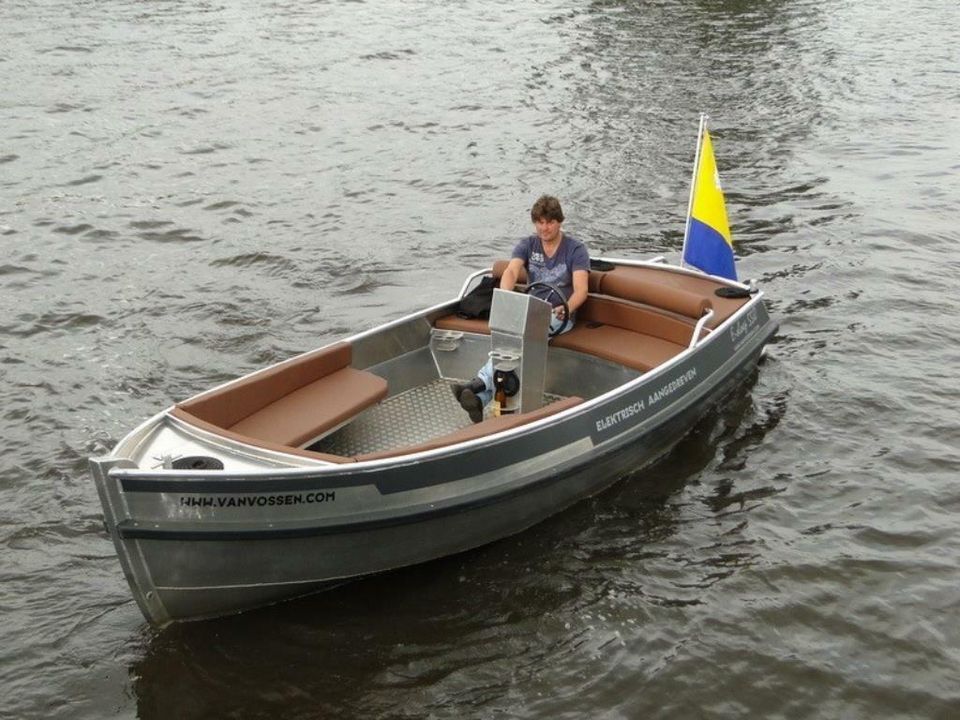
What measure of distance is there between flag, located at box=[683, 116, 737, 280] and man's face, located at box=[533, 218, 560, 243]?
72.0 inches

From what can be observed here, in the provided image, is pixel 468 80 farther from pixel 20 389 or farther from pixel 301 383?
pixel 301 383

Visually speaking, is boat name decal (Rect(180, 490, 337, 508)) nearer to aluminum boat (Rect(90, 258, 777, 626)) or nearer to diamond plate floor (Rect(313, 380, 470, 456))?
aluminum boat (Rect(90, 258, 777, 626))

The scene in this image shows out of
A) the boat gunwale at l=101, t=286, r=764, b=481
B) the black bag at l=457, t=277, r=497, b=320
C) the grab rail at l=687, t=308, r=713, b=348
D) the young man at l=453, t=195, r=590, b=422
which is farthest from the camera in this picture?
the black bag at l=457, t=277, r=497, b=320

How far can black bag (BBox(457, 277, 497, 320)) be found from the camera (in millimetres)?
10320

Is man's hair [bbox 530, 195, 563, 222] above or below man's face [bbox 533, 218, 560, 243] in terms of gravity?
above

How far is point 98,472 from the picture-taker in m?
6.89

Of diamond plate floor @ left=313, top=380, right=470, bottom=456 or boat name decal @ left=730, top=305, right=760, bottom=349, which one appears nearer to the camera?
diamond plate floor @ left=313, top=380, right=470, bottom=456

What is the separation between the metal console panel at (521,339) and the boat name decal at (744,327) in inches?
76.5

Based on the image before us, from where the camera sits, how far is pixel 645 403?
9.09 metres

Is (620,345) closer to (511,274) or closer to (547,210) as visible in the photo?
(511,274)

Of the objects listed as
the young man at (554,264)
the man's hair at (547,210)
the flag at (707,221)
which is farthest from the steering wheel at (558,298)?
the flag at (707,221)

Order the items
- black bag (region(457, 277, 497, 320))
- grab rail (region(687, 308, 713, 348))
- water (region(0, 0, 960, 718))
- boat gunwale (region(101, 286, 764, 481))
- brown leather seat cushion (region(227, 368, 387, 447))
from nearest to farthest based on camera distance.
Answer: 1. boat gunwale (region(101, 286, 764, 481))
2. water (region(0, 0, 960, 718))
3. brown leather seat cushion (region(227, 368, 387, 447))
4. grab rail (region(687, 308, 713, 348))
5. black bag (region(457, 277, 497, 320))

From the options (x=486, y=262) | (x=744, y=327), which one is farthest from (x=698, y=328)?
(x=486, y=262)

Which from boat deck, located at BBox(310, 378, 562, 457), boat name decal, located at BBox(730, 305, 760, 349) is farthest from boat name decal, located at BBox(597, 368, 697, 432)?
boat deck, located at BBox(310, 378, 562, 457)
